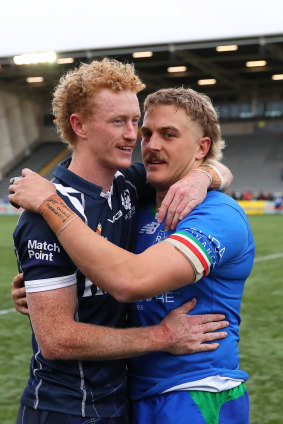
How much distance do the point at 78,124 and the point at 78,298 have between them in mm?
756

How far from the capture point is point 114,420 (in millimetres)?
2416

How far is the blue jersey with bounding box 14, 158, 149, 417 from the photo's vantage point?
222cm

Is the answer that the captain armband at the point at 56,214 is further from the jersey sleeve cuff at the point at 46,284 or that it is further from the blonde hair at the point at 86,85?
the blonde hair at the point at 86,85

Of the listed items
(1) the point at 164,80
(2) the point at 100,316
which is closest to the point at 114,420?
(2) the point at 100,316

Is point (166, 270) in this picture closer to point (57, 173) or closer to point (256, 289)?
point (57, 173)

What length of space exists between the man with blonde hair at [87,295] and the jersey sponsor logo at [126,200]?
0.20 ft

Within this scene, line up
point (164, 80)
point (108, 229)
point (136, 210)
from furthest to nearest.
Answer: point (164, 80) → point (136, 210) → point (108, 229)

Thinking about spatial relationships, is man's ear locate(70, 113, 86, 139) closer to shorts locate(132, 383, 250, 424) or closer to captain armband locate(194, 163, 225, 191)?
captain armband locate(194, 163, 225, 191)

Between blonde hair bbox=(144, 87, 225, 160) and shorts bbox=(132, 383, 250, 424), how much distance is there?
1193 mm

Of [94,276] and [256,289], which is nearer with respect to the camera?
[94,276]

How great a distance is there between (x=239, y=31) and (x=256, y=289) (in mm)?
21768

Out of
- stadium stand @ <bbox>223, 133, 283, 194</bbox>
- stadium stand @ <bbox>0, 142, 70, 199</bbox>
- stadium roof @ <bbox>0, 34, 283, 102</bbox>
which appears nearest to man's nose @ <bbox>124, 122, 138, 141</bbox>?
stadium roof @ <bbox>0, 34, 283, 102</bbox>

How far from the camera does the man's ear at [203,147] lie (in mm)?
2736

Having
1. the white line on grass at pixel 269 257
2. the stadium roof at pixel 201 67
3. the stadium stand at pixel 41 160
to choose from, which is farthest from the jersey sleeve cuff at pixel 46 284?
the stadium stand at pixel 41 160
